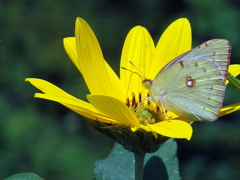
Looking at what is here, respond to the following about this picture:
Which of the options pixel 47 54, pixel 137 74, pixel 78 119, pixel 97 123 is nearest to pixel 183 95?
pixel 137 74

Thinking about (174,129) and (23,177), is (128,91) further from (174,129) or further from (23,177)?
(23,177)

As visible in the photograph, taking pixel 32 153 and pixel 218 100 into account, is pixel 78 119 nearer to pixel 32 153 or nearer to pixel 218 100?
pixel 32 153

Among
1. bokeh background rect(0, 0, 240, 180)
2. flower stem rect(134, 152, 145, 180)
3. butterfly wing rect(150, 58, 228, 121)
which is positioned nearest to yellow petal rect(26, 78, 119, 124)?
flower stem rect(134, 152, 145, 180)

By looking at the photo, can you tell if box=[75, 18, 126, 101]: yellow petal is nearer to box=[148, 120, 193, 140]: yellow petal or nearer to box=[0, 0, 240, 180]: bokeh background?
box=[148, 120, 193, 140]: yellow petal

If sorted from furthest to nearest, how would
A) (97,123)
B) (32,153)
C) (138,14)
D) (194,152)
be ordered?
(138,14), (194,152), (32,153), (97,123)

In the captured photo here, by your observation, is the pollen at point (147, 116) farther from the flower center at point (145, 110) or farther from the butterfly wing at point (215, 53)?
the butterfly wing at point (215, 53)

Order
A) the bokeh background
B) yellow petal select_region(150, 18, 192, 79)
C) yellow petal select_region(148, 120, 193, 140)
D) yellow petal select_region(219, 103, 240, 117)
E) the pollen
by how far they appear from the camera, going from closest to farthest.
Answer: yellow petal select_region(148, 120, 193, 140) → yellow petal select_region(219, 103, 240, 117) → the pollen → yellow petal select_region(150, 18, 192, 79) → the bokeh background

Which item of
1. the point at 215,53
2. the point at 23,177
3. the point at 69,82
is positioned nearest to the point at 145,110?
the point at 215,53
